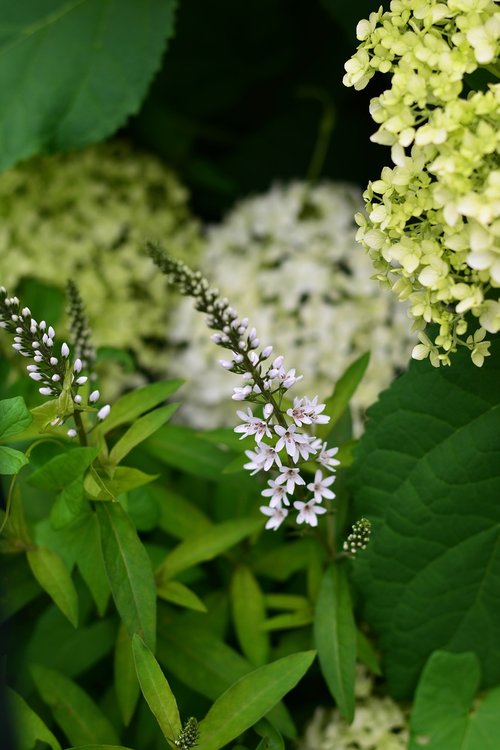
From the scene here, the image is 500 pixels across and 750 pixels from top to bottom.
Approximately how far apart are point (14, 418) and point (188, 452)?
0.29 m

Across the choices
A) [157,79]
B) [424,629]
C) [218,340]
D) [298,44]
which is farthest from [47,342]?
[298,44]

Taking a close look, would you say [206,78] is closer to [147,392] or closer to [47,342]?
[147,392]

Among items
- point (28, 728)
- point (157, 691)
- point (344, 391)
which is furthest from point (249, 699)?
point (344, 391)

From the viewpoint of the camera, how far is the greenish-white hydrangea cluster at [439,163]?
672mm

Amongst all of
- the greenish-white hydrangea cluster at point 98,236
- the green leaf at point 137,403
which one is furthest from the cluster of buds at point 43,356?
the greenish-white hydrangea cluster at point 98,236

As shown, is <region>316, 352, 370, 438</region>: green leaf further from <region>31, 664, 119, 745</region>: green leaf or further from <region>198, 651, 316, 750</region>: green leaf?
<region>31, 664, 119, 745</region>: green leaf

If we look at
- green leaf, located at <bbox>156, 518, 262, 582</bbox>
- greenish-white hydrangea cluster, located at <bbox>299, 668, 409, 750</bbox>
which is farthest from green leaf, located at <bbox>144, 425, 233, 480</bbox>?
greenish-white hydrangea cluster, located at <bbox>299, 668, 409, 750</bbox>

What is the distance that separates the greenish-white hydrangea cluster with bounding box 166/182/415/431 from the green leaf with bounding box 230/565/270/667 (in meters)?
0.33

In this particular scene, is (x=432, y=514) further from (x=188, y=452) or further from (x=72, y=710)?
(x=72, y=710)

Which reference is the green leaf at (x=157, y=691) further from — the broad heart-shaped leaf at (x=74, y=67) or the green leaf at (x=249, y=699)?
the broad heart-shaped leaf at (x=74, y=67)

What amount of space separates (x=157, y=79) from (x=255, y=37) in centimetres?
20

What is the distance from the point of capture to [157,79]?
1.65 meters

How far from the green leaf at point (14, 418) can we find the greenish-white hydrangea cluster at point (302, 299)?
55 cm

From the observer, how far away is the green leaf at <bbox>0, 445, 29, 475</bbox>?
2.51 feet
